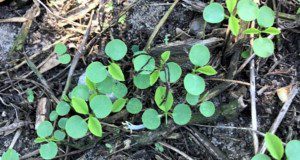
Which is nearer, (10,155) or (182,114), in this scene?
(182,114)

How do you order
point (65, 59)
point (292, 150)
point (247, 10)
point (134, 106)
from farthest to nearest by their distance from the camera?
1. point (65, 59)
2. point (134, 106)
3. point (247, 10)
4. point (292, 150)

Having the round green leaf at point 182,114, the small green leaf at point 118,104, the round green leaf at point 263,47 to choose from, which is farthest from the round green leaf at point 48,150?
the round green leaf at point 263,47

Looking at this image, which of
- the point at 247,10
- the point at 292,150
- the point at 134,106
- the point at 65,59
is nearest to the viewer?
the point at 292,150

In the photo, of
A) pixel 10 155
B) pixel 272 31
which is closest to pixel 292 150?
pixel 272 31

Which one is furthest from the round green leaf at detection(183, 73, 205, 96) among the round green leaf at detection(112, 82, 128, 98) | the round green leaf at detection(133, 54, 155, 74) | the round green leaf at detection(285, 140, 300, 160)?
the round green leaf at detection(285, 140, 300, 160)

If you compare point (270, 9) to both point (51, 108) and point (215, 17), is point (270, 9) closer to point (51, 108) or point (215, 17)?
point (215, 17)

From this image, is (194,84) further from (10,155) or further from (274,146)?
(10,155)

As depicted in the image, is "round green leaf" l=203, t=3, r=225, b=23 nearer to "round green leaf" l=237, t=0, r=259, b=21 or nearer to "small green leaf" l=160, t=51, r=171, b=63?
"round green leaf" l=237, t=0, r=259, b=21
